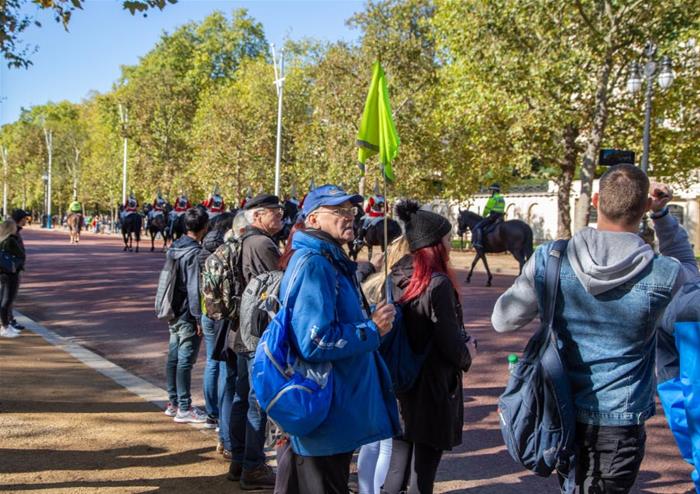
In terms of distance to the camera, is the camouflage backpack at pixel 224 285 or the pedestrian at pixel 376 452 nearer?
the pedestrian at pixel 376 452

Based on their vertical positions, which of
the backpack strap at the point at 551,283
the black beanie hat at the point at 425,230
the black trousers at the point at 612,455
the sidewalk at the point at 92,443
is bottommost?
the sidewalk at the point at 92,443

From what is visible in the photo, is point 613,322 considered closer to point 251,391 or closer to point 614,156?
point 251,391

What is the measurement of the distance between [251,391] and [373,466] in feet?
3.14

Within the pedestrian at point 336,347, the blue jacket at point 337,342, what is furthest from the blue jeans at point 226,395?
the blue jacket at point 337,342

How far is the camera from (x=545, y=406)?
108 inches

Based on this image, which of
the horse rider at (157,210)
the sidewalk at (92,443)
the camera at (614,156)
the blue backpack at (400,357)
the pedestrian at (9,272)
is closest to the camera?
the blue backpack at (400,357)

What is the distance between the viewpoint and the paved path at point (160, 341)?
4770mm

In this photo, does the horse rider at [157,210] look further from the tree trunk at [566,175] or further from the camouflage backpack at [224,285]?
the camouflage backpack at [224,285]

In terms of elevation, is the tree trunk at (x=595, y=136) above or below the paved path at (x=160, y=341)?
above

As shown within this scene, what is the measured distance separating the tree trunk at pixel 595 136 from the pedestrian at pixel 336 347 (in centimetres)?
1882

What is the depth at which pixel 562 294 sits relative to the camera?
9.12ft

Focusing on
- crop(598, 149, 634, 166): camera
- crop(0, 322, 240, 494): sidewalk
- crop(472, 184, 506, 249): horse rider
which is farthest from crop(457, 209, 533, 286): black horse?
crop(0, 322, 240, 494): sidewalk

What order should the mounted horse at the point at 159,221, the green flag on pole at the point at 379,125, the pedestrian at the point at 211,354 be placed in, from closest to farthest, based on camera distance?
the green flag on pole at the point at 379,125
the pedestrian at the point at 211,354
the mounted horse at the point at 159,221

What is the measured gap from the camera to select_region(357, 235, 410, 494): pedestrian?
3.81 m
